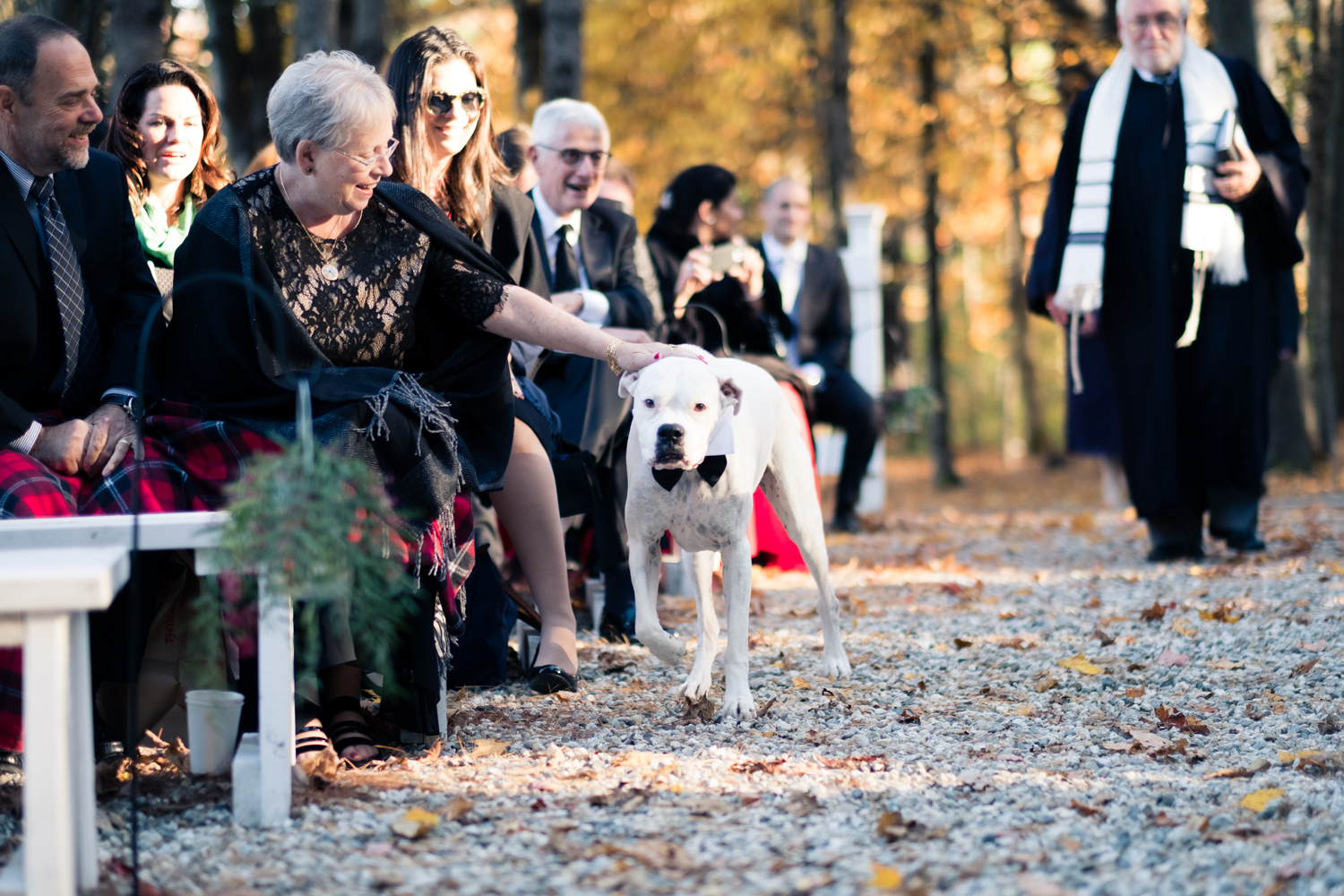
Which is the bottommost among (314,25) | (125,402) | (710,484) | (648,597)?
(648,597)

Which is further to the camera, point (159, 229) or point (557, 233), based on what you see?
point (557, 233)

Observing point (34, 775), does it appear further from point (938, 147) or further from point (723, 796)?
point (938, 147)

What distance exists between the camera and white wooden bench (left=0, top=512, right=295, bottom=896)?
7.90 feet

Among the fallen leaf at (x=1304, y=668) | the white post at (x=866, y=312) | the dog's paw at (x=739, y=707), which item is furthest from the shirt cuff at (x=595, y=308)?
the white post at (x=866, y=312)

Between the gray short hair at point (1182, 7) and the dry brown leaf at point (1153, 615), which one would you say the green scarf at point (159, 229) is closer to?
the dry brown leaf at point (1153, 615)

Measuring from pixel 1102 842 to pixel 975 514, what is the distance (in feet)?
26.7

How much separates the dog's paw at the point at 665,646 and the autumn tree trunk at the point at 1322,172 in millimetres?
7983

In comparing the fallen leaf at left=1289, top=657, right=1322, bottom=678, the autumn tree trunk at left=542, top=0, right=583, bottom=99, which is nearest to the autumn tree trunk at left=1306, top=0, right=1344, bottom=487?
the autumn tree trunk at left=542, top=0, right=583, bottom=99

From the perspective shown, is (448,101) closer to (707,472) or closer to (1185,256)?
(707,472)

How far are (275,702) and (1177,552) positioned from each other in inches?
211

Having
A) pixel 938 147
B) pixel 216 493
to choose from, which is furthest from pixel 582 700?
pixel 938 147

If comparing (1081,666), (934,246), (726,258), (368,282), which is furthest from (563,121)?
(934,246)

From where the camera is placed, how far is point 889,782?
10.9ft

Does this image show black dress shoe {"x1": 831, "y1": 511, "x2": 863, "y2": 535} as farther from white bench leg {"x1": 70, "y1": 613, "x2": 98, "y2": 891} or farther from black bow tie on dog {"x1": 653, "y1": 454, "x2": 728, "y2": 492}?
white bench leg {"x1": 70, "y1": 613, "x2": 98, "y2": 891}
